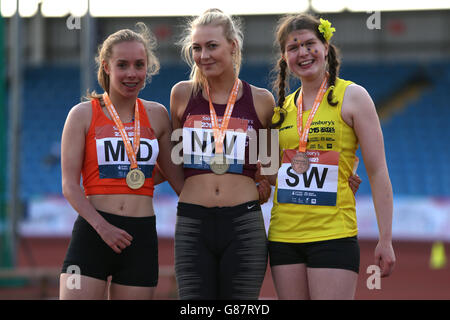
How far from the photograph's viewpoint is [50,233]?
679 inches

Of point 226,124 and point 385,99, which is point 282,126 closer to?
point 226,124

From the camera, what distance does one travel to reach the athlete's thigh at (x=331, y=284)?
10.2ft

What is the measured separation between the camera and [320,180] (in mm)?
3264

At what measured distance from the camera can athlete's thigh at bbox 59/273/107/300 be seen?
10.7ft

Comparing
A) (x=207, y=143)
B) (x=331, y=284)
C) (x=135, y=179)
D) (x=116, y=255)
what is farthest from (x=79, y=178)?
(x=331, y=284)

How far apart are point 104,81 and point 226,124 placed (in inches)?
31.3

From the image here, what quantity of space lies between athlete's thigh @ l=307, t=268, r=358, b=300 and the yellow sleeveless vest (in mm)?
178

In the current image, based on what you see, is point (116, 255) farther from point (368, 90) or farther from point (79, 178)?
point (368, 90)

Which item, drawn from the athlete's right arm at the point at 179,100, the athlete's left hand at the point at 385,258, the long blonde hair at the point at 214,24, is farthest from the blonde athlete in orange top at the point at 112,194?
the athlete's left hand at the point at 385,258

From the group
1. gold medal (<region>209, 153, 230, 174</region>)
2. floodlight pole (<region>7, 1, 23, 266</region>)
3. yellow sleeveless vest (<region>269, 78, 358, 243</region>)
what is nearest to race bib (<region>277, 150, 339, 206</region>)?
yellow sleeveless vest (<region>269, 78, 358, 243</region>)

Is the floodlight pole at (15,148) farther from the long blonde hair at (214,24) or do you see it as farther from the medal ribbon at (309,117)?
the medal ribbon at (309,117)

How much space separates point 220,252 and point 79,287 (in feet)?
2.42
